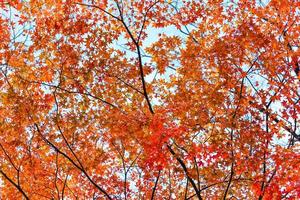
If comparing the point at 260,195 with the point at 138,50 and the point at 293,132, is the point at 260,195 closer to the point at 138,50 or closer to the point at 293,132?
the point at 293,132

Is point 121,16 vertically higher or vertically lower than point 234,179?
higher

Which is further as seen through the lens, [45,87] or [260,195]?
[45,87]

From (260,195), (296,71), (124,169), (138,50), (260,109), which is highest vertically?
(296,71)

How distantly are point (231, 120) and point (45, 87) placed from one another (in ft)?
17.6

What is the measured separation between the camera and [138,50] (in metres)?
9.12

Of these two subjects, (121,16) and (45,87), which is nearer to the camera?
(121,16)

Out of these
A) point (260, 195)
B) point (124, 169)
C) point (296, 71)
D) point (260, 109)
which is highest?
point (296, 71)

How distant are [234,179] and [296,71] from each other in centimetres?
419

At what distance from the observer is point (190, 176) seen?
30.3 feet

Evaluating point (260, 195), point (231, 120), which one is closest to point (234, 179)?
point (260, 195)

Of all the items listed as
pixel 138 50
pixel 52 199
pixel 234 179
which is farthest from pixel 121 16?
pixel 52 199

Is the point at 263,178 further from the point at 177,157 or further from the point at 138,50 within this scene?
the point at 138,50

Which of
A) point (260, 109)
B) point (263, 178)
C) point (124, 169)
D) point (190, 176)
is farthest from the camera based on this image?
point (124, 169)

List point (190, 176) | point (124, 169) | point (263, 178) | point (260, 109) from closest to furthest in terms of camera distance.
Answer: point (263, 178)
point (190, 176)
point (260, 109)
point (124, 169)
